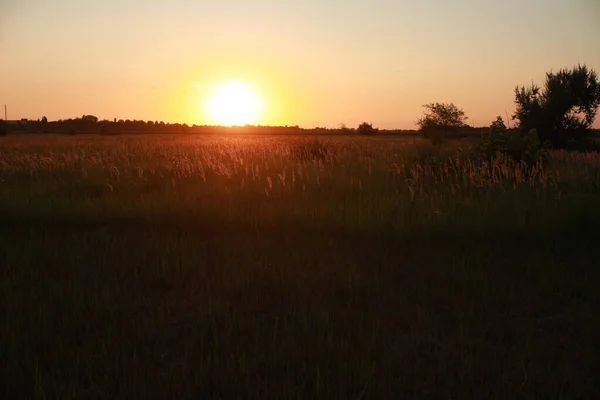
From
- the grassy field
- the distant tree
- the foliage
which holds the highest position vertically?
the distant tree

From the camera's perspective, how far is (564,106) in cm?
2898

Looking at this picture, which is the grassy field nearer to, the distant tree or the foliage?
the foliage

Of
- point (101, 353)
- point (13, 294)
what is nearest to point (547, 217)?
point (101, 353)

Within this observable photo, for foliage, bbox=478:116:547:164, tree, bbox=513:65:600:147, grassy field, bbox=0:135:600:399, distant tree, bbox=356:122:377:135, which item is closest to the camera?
grassy field, bbox=0:135:600:399

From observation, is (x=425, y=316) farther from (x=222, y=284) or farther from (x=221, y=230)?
(x=221, y=230)

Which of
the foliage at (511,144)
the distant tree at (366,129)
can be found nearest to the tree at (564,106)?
the foliage at (511,144)

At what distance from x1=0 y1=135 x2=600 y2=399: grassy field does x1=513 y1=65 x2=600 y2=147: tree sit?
24.8 meters

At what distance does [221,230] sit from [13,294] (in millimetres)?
2867

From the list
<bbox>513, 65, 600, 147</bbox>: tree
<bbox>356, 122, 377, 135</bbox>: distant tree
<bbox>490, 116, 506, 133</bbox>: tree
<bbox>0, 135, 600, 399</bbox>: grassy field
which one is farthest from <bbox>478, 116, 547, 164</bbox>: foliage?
<bbox>356, 122, 377, 135</bbox>: distant tree

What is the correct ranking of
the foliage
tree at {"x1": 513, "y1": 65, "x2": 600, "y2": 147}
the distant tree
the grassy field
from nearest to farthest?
1. the grassy field
2. the foliage
3. tree at {"x1": 513, "y1": 65, "x2": 600, "y2": 147}
4. the distant tree

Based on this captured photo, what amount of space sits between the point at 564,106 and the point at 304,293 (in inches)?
1255

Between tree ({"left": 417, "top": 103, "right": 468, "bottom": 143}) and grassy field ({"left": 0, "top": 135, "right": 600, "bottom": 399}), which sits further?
tree ({"left": 417, "top": 103, "right": 468, "bottom": 143})

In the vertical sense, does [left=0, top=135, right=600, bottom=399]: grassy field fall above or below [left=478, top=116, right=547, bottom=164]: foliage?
below

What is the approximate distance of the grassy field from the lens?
2.86 m
